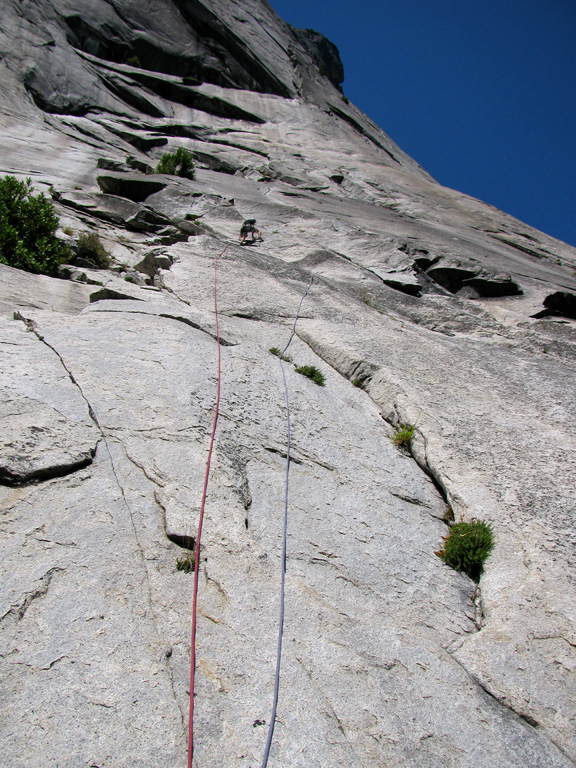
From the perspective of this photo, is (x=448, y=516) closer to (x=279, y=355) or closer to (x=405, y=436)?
(x=405, y=436)

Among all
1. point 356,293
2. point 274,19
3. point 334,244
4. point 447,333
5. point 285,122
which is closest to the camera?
point 447,333

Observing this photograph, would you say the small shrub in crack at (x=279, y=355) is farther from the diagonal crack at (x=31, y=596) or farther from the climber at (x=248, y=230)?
the climber at (x=248, y=230)

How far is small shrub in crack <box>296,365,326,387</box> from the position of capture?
9016 mm

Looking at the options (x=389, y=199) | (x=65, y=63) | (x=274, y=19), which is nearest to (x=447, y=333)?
(x=389, y=199)

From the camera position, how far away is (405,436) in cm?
763

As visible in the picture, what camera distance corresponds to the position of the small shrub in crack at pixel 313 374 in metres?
9.02

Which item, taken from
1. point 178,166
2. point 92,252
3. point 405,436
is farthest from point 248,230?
point 405,436

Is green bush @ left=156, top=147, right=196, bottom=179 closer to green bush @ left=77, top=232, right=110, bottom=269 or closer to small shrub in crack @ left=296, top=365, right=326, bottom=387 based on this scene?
green bush @ left=77, top=232, right=110, bottom=269

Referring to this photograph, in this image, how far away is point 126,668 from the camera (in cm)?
363

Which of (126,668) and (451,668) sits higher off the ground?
(451,668)

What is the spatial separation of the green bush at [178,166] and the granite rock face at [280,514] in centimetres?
1028

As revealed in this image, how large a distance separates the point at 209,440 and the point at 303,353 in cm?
420

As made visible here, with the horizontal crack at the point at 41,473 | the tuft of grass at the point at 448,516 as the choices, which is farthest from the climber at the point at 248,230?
the horizontal crack at the point at 41,473

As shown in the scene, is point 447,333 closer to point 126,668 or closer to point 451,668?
point 451,668
